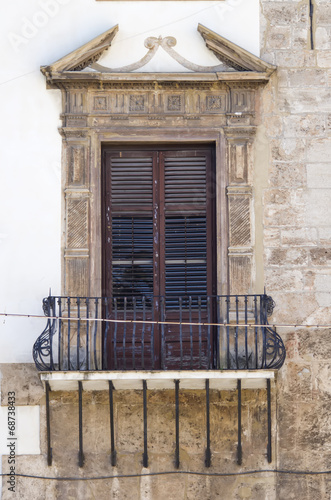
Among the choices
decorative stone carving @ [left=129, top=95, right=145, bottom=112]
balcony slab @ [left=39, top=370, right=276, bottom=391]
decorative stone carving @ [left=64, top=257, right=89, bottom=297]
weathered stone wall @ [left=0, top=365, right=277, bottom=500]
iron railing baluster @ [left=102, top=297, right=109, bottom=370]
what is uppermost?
decorative stone carving @ [left=129, top=95, right=145, bottom=112]

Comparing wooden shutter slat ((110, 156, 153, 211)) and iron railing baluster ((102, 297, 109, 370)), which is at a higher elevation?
wooden shutter slat ((110, 156, 153, 211))

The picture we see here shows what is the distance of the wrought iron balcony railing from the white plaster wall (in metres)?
0.31

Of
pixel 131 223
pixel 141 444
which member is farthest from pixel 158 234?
pixel 141 444

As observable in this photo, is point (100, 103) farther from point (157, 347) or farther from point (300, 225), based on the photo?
point (157, 347)

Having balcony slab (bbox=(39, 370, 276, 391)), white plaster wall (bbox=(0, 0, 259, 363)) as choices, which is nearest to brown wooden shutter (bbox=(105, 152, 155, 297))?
white plaster wall (bbox=(0, 0, 259, 363))

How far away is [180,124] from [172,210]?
872 mm

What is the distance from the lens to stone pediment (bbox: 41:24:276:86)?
364 inches

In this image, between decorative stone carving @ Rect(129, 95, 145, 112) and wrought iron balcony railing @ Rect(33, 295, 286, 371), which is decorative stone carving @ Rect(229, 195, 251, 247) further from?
→ decorative stone carving @ Rect(129, 95, 145, 112)

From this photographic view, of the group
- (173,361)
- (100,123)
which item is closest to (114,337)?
(173,361)

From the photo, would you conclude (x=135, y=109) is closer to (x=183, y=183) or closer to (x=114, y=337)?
(x=183, y=183)

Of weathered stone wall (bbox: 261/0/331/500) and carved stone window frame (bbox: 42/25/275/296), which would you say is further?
carved stone window frame (bbox: 42/25/275/296)

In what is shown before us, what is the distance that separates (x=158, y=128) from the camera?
938cm

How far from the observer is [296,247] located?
30.3ft

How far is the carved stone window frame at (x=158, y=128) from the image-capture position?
362 inches
